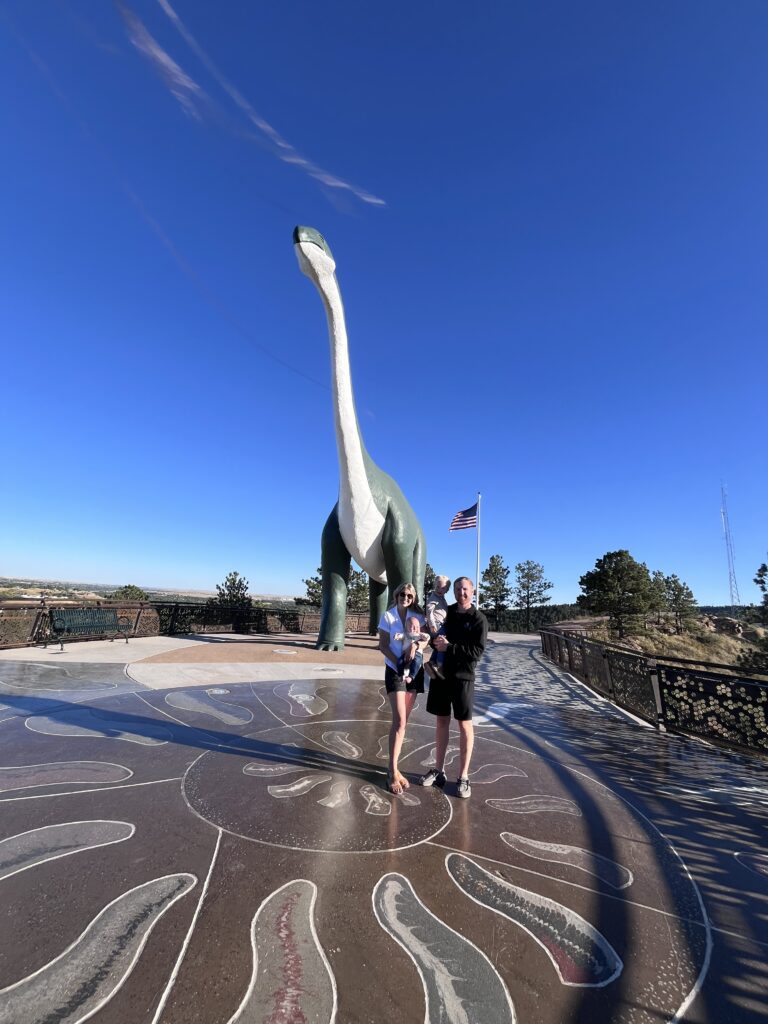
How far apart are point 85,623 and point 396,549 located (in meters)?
7.46

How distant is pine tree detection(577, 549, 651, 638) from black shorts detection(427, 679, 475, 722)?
106 ft

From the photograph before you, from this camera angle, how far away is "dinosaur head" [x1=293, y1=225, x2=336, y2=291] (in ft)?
27.8

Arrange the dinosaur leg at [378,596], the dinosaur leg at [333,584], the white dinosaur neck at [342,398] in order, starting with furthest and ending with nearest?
the dinosaur leg at [378,596] < the dinosaur leg at [333,584] < the white dinosaur neck at [342,398]

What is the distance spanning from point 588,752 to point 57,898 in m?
4.43

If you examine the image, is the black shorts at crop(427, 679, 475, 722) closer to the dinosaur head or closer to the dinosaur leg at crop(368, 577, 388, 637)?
the dinosaur head

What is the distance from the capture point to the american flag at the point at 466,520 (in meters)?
21.8

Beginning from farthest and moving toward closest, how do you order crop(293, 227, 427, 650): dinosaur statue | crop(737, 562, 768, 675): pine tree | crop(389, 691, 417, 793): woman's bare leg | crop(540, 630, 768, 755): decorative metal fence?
crop(737, 562, 768, 675): pine tree
crop(293, 227, 427, 650): dinosaur statue
crop(540, 630, 768, 755): decorative metal fence
crop(389, 691, 417, 793): woman's bare leg

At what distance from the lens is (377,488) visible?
1080 cm

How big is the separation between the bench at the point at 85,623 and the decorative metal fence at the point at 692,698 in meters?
10.7

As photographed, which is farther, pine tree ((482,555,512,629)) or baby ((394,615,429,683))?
pine tree ((482,555,512,629))

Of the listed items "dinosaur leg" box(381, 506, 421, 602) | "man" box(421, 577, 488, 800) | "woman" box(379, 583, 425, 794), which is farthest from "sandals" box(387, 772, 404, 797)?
"dinosaur leg" box(381, 506, 421, 602)

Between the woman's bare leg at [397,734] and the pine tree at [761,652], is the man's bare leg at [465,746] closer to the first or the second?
the woman's bare leg at [397,734]

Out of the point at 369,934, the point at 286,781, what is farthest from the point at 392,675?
the point at 369,934

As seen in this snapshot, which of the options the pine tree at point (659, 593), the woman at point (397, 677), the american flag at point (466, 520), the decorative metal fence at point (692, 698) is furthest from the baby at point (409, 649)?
the pine tree at point (659, 593)
